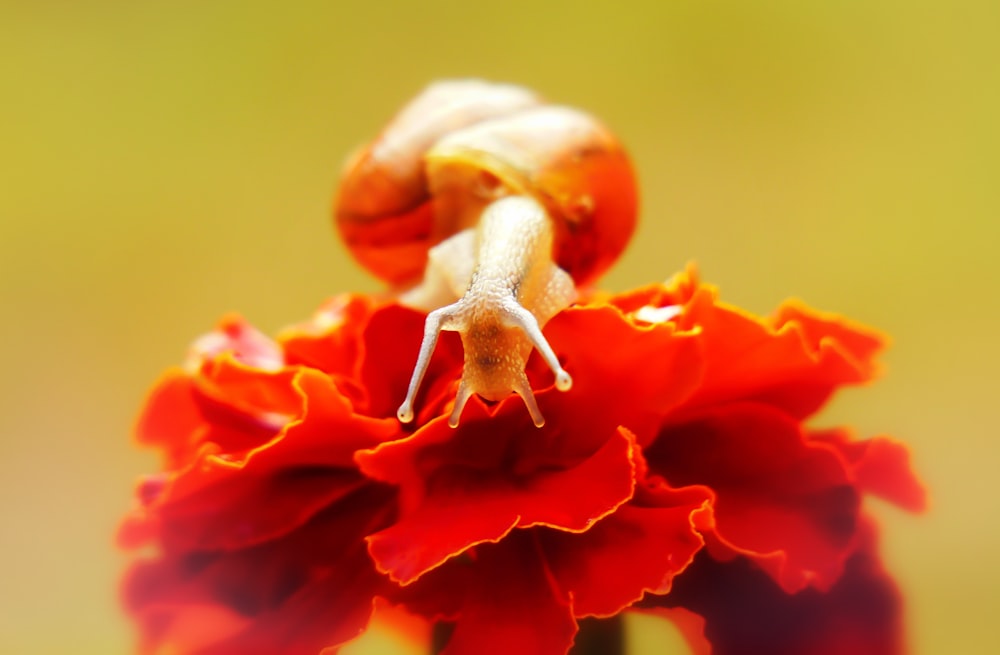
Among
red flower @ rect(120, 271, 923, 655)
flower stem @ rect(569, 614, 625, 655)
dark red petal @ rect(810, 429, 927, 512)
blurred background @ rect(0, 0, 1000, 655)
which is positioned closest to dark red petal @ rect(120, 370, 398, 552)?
red flower @ rect(120, 271, 923, 655)

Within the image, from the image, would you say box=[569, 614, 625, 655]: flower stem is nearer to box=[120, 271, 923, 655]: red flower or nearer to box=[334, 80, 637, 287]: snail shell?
box=[120, 271, 923, 655]: red flower

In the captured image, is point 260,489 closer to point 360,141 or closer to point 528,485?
point 528,485

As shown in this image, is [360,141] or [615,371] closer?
[615,371]

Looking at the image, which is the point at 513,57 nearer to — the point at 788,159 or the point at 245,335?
the point at 788,159

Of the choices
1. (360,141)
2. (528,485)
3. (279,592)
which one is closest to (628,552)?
(528,485)

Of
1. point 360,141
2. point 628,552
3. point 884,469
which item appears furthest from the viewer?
point 360,141

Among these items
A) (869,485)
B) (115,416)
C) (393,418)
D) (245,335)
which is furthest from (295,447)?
(115,416)
